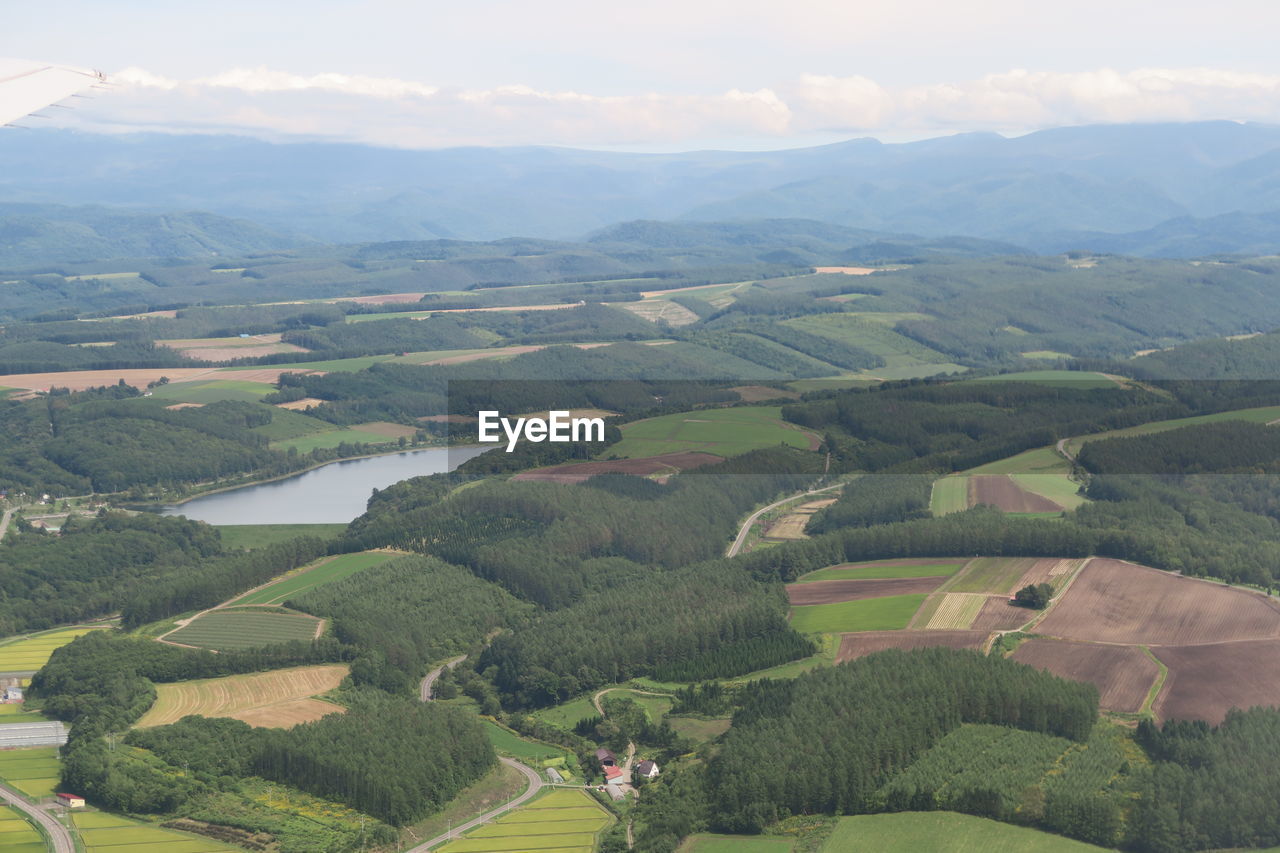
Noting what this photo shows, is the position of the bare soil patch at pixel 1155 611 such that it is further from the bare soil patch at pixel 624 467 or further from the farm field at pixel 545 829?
the bare soil patch at pixel 624 467

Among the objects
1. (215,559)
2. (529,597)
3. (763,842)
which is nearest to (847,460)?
(529,597)

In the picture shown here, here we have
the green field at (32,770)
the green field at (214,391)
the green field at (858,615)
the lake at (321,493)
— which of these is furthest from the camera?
the green field at (214,391)

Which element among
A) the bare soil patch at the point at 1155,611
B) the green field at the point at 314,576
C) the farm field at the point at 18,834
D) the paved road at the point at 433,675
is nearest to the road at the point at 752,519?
the green field at the point at 314,576

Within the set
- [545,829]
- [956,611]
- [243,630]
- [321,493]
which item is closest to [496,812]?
[545,829]

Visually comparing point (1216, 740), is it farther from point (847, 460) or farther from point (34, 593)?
point (34, 593)

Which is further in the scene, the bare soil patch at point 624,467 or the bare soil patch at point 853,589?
the bare soil patch at point 624,467

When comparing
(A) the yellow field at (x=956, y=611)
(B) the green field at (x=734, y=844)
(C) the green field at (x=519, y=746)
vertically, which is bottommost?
(C) the green field at (x=519, y=746)

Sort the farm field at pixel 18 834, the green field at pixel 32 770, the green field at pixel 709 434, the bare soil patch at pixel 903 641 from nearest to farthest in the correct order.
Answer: the farm field at pixel 18 834
the green field at pixel 32 770
the bare soil patch at pixel 903 641
the green field at pixel 709 434
